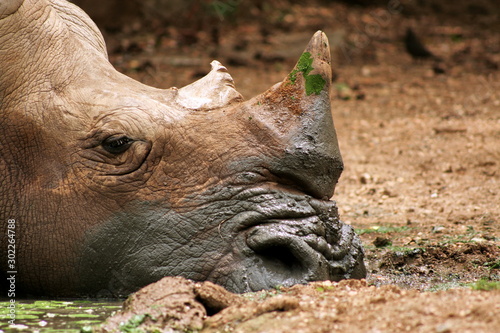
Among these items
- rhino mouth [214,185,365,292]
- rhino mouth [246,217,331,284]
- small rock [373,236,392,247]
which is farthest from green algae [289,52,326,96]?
small rock [373,236,392,247]

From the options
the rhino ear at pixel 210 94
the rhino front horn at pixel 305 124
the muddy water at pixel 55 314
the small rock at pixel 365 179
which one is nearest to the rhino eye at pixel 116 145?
the rhino ear at pixel 210 94

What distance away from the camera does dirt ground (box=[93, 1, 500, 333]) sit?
375cm

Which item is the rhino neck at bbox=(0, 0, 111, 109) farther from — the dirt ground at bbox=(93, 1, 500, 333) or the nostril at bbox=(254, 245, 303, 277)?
the dirt ground at bbox=(93, 1, 500, 333)

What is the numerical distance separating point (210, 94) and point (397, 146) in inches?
200

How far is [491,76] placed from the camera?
537 inches

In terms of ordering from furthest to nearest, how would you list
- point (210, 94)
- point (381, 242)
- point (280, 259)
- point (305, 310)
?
point (381, 242) < point (210, 94) < point (280, 259) < point (305, 310)

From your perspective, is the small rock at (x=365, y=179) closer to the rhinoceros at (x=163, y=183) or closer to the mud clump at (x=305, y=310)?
the rhinoceros at (x=163, y=183)

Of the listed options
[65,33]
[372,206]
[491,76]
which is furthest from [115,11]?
[65,33]

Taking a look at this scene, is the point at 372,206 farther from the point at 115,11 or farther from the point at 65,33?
the point at 115,11

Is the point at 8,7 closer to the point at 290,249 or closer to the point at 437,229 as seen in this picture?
the point at 290,249

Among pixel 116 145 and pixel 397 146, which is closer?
pixel 116 145

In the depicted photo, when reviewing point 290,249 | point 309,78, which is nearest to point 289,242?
point 290,249

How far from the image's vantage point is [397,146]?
32.0 ft

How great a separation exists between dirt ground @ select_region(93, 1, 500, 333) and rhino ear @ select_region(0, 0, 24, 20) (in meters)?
2.23
